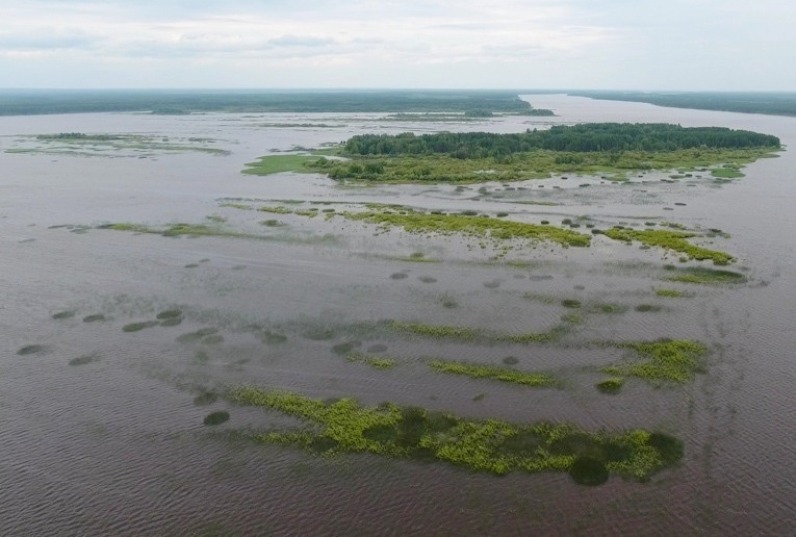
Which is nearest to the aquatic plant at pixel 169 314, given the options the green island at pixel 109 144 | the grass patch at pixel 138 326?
the grass patch at pixel 138 326

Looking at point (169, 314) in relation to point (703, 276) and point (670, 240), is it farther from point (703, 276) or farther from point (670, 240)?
point (670, 240)

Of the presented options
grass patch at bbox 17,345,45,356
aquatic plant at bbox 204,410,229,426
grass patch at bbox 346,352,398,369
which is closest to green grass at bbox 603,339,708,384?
grass patch at bbox 346,352,398,369

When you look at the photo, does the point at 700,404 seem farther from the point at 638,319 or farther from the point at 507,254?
the point at 507,254

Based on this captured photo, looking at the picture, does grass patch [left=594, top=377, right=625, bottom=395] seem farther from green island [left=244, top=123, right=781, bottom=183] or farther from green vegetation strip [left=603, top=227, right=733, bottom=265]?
green island [left=244, top=123, right=781, bottom=183]

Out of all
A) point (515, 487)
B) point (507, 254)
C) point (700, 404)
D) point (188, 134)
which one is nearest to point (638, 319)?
point (700, 404)

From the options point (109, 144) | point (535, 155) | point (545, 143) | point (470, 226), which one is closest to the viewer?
point (470, 226)

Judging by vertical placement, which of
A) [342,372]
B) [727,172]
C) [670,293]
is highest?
[727,172]

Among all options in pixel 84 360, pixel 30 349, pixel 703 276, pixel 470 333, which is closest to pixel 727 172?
pixel 703 276

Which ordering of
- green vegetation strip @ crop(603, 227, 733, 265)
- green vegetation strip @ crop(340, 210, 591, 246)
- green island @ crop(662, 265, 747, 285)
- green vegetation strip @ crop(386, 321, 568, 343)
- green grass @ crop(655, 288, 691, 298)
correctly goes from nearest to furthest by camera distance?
green vegetation strip @ crop(386, 321, 568, 343) < green grass @ crop(655, 288, 691, 298) < green island @ crop(662, 265, 747, 285) < green vegetation strip @ crop(603, 227, 733, 265) < green vegetation strip @ crop(340, 210, 591, 246)
